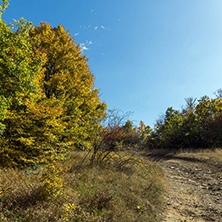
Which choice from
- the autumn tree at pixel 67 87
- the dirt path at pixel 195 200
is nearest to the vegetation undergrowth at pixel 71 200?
the dirt path at pixel 195 200

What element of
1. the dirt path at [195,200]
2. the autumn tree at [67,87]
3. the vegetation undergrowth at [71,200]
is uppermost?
the autumn tree at [67,87]

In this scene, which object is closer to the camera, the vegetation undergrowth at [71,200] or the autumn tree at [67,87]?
the vegetation undergrowth at [71,200]

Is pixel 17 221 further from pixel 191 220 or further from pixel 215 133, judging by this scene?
pixel 215 133

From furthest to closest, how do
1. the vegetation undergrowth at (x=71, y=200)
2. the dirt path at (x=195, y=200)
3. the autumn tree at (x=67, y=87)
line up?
the autumn tree at (x=67, y=87) < the dirt path at (x=195, y=200) < the vegetation undergrowth at (x=71, y=200)

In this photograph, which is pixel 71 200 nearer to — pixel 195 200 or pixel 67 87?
pixel 195 200

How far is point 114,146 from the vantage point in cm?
796

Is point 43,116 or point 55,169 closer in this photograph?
point 55,169

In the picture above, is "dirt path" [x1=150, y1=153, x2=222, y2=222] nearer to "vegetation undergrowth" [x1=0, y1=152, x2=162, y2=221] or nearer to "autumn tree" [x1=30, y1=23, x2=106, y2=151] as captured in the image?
"vegetation undergrowth" [x1=0, y1=152, x2=162, y2=221]

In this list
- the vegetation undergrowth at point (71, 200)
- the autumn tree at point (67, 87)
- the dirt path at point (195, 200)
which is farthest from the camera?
the autumn tree at point (67, 87)

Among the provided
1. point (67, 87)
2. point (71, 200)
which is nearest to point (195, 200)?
point (71, 200)

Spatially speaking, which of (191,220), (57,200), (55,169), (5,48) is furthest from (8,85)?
(191,220)

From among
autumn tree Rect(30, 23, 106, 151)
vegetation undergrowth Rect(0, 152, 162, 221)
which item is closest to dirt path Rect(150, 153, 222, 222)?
vegetation undergrowth Rect(0, 152, 162, 221)

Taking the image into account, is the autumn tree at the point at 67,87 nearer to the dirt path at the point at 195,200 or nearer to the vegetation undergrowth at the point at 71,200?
the vegetation undergrowth at the point at 71,200

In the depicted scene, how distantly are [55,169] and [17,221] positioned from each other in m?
1.28
